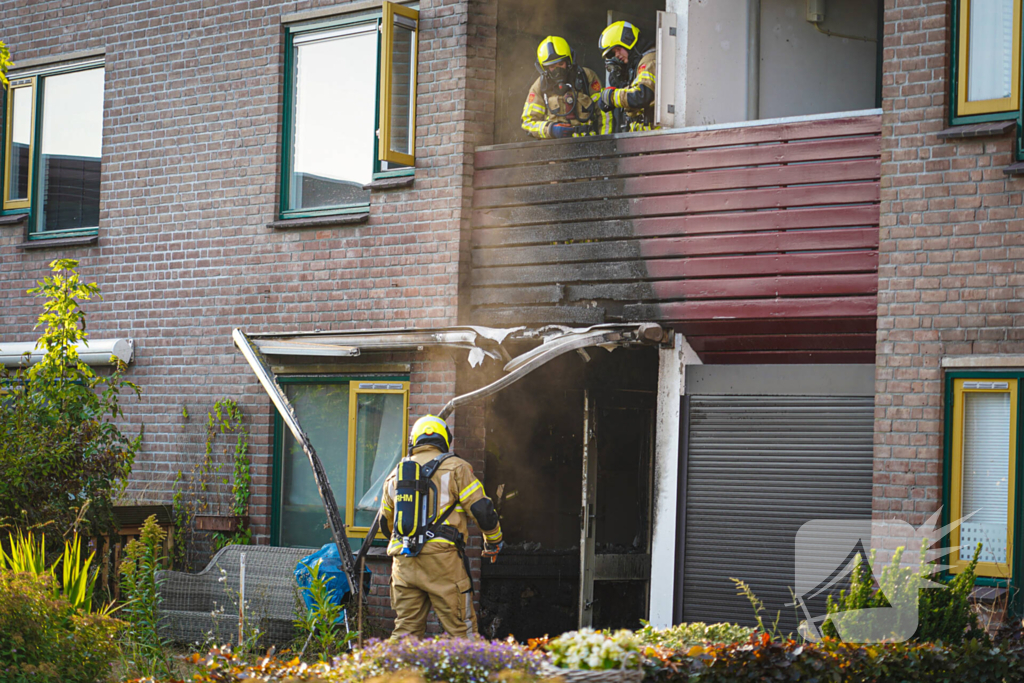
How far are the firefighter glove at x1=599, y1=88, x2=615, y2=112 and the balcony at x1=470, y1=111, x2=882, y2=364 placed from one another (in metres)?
0.52

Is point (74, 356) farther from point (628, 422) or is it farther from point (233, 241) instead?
point (628, 422)

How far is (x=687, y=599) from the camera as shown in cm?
939

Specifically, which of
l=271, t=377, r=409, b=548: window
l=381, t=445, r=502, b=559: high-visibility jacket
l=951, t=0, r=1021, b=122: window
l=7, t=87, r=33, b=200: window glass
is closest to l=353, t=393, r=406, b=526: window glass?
l=271, t=377, r=409, b=548: window

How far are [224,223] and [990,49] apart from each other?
6.68m

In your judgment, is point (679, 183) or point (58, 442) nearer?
point (679, 183)

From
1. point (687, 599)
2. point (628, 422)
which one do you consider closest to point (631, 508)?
point (628, 422)

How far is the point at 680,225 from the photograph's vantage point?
9.30 metres

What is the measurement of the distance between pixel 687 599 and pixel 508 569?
1.58m

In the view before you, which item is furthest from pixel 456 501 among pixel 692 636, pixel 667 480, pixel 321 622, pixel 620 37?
pixel 620 37

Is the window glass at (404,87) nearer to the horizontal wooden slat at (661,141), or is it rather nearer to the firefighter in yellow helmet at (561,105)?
the horizontal wooden slat at (661,141)

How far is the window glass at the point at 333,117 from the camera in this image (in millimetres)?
10906

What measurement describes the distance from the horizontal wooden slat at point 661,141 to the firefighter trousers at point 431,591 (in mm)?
3400

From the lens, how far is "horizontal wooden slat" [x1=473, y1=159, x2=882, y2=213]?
8672 mm

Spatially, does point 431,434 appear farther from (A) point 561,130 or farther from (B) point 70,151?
(B) point 70,151
